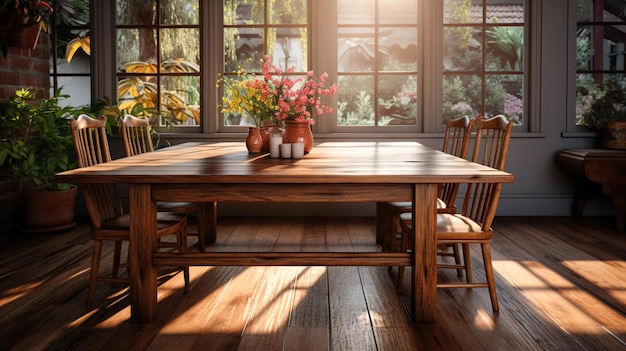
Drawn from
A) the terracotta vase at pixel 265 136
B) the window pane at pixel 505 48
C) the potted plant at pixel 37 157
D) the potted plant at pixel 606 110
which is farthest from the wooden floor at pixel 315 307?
the window pane at pixel 505 48

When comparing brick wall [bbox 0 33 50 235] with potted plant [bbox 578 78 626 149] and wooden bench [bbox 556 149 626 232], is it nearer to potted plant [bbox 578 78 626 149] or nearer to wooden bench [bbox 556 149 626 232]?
wooden bench [bbox 556 149 626 232]

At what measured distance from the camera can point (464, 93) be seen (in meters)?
5.86

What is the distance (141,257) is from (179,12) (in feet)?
11.7

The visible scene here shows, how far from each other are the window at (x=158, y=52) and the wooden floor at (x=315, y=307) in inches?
71.2

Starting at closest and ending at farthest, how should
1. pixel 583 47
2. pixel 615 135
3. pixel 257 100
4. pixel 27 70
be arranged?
pixel 257 100 → pixel 27 70 → pixel 615 135 → pixel 583 47

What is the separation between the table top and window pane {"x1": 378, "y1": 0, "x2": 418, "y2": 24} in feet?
8.16

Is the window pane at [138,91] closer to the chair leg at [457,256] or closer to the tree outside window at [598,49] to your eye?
the chair leg at [457,256]

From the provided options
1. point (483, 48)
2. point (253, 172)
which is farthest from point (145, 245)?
point (483, 48)

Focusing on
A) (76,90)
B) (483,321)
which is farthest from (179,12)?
(483,321)

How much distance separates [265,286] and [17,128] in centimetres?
258

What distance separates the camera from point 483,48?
5.84m

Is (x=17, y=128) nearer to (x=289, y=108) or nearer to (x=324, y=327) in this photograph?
(x=289, y=108)

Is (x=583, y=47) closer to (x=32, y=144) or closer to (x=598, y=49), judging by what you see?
(x=598, y=49)

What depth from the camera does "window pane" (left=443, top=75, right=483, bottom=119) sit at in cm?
586
